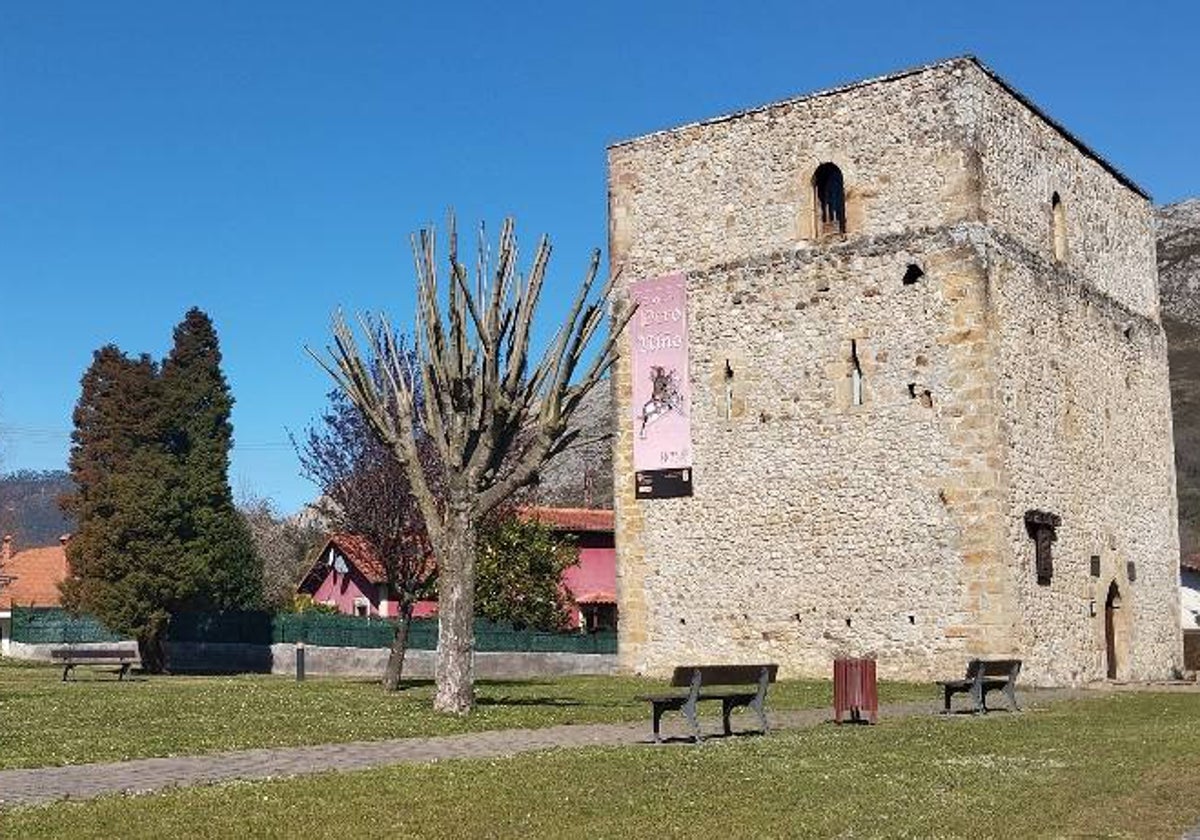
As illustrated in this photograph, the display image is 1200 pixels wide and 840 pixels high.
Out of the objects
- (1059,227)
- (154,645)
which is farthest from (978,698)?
(154,645)

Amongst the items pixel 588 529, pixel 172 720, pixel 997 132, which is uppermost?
pixel 997 132

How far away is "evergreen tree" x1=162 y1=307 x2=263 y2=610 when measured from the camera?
38000mm

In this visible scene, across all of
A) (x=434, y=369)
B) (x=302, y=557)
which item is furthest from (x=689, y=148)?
(x=302, y=557)

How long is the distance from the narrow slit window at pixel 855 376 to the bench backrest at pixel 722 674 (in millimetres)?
11339

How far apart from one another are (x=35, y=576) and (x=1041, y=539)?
48.6 m

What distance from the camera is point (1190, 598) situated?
44.0 meters

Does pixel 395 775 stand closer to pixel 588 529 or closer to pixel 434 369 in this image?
pixel 434 369

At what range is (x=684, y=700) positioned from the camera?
15.9 m

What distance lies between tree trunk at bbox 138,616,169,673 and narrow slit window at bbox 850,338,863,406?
1900cm

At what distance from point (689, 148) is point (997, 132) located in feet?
20.7

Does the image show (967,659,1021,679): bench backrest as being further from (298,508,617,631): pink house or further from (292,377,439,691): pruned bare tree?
(298,508,617,631): pink house

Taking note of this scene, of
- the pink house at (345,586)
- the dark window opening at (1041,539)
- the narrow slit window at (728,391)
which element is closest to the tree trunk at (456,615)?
the narrow slit window at (728,391)

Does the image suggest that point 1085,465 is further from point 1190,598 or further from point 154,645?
point 154,645

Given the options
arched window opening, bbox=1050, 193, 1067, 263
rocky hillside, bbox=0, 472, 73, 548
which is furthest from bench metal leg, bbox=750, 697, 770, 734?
rocky hillside, bbox=0, 472, 73, 548
